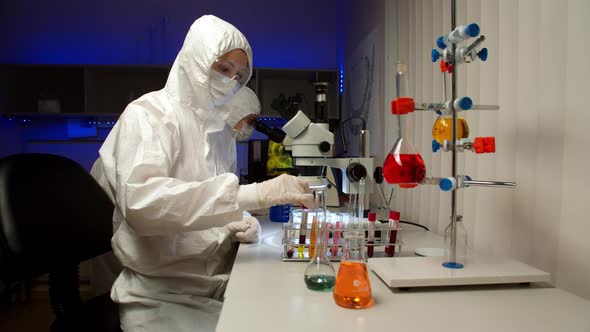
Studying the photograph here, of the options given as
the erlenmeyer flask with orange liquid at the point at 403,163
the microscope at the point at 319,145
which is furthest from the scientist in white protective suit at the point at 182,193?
the erlenmeyer flask with orange liquid at the point at 403,163

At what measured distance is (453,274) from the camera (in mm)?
830

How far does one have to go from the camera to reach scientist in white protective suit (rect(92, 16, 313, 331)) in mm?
1033

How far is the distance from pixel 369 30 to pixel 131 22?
2018 mm

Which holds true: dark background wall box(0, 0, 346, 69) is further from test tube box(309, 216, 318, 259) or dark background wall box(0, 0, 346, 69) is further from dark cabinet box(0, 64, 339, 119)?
test tube box(309, 216, 318, 259)

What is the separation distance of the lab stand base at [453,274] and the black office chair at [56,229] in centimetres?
82

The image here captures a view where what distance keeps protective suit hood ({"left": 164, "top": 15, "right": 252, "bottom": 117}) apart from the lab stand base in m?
0.80

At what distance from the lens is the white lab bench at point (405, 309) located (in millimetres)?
659

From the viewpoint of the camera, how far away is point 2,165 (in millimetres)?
1081

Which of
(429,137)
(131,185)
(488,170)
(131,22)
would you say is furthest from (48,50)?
(488,170)

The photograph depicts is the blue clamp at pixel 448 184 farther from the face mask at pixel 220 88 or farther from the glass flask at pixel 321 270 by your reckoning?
the face mask at pixel 220 88

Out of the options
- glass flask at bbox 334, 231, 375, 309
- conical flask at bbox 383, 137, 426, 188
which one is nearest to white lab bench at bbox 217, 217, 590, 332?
glass flask at bbox 334, 231, 375, 309

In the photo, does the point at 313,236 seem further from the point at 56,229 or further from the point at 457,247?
the point at 56,229

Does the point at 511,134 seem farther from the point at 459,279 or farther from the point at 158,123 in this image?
the point at 158,123

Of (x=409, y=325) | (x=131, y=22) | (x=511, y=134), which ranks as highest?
(x=131, y=22)
